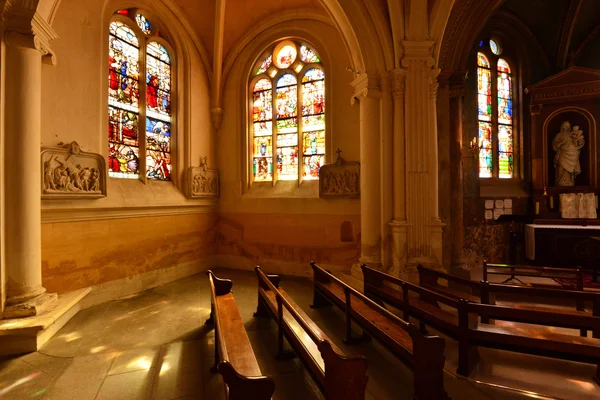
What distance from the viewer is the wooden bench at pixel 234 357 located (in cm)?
210

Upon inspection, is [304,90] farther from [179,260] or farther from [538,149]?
[538,149]

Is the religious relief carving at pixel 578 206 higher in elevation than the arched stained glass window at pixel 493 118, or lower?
lower

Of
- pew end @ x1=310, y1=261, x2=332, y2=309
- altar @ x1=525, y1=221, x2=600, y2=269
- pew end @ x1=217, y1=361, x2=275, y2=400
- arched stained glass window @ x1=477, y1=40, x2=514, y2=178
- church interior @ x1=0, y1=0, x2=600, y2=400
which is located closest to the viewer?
pew end @ x1=217, y1=361, x2=275, y2=400

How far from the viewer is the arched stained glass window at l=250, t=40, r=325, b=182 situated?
26.9 feet

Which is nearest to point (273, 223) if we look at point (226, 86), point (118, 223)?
point (118, 223)

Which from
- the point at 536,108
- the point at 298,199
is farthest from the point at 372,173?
the point at 536,108

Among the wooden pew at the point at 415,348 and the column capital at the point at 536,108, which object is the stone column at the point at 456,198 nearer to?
the column capital at the point at 536,108

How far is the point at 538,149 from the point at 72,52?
11.9 m

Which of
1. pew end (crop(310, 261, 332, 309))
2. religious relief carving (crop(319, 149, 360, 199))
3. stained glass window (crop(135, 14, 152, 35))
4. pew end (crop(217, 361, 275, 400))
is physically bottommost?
pew end (crop(310, 261, 332, 309))

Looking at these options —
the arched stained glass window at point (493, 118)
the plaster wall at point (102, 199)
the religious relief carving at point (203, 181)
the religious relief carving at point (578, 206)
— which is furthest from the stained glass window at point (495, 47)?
the religious relief carving at point (203, 181)

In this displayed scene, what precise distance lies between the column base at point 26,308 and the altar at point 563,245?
10872mm

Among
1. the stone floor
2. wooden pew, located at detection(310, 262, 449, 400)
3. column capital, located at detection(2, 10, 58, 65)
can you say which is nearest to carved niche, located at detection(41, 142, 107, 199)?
column capital, located at detection(2, 10, 58, 65)

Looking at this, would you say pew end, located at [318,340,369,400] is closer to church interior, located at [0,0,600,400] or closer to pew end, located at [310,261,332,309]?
church interior, located at [0,0,600,400]

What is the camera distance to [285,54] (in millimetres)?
8656
